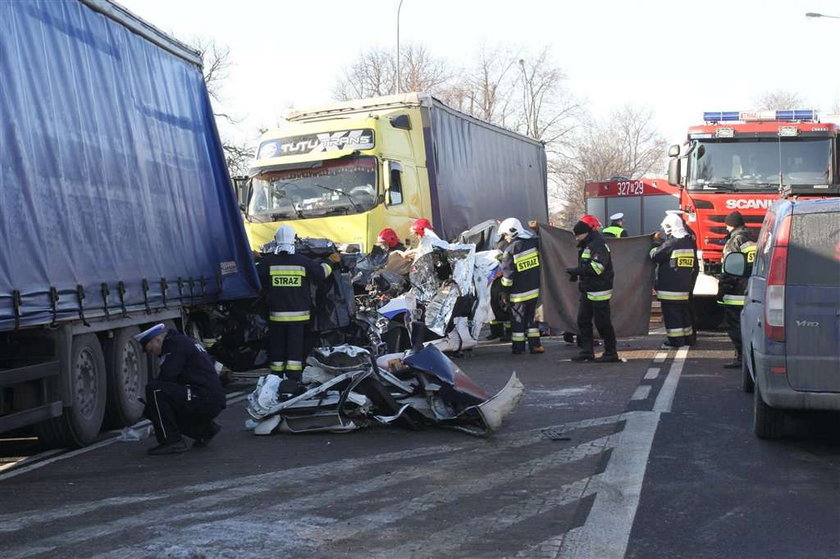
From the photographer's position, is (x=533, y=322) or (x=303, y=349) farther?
(x=533, y=322)

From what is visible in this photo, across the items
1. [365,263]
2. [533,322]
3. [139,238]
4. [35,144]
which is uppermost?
[35,144]

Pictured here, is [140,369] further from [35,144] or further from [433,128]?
[433,128]

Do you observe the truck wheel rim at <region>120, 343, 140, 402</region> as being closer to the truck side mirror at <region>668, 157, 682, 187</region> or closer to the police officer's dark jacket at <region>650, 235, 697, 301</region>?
the police officer's dark jacket at <region>650, 235, 697, 301</region>

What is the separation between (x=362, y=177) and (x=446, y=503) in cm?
1031

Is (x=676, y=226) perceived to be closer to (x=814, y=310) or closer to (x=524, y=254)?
(x=524, y=254)

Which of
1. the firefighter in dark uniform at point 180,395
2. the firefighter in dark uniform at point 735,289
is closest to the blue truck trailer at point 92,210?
the firefighter in dark uniform at point 180,395

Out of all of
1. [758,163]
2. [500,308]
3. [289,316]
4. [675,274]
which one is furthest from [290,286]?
[758,163]

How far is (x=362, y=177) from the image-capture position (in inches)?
637

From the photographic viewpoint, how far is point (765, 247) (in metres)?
8.38

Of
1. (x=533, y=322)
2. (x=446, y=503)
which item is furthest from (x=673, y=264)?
(x=446, y=503)

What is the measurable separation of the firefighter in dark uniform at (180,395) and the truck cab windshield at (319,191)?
7.65m

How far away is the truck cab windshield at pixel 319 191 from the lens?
16062 millimetres

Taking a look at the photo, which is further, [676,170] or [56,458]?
[676,170]

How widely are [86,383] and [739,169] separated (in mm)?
12371
